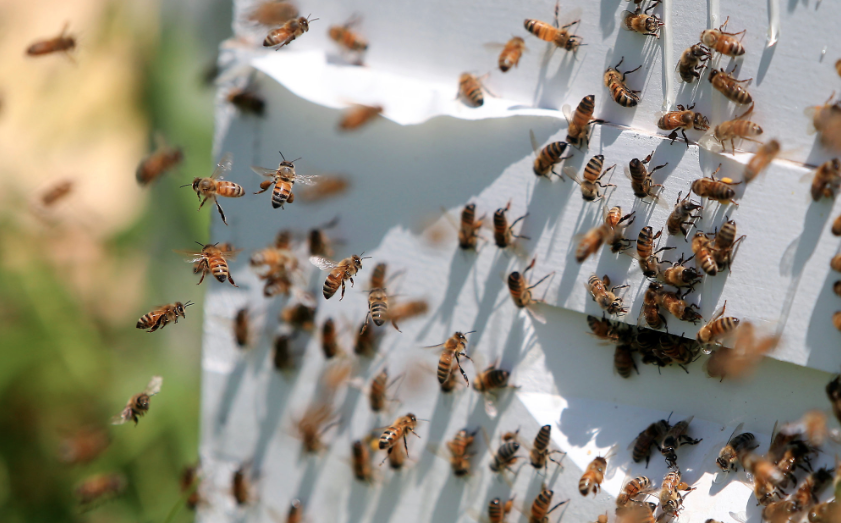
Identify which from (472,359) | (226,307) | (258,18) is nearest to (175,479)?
(226,307)

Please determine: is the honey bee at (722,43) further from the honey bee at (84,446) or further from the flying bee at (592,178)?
the honey bee at (84,446)

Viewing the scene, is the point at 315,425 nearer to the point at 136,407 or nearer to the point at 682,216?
the point at 136,407

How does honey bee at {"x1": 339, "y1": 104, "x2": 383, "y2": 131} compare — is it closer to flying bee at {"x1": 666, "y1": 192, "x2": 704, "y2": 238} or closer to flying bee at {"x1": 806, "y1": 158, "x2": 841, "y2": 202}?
→ flying bee at {"x1": 666, "y1": 192, "x2": 704, "y2": 238}

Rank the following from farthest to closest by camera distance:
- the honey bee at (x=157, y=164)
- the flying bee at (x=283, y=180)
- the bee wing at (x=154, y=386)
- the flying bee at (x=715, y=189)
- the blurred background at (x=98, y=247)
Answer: the blurred background at (x=98, y=247) → the honey bee at (x=157, y=164) → the bee wing at (x=154, y=386) → the flying bee at (x=283, y=180) → the flying bee at (x=715, y=189)

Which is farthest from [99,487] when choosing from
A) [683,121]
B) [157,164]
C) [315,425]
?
[683,121]

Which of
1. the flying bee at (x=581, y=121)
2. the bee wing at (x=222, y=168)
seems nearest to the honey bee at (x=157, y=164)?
the bee wing at (x=222, y=168)

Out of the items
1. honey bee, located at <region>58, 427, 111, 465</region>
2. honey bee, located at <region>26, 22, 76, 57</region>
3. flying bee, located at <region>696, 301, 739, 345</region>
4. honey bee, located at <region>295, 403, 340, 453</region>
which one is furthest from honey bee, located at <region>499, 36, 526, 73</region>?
honey bee, located at <region>58, 427, 111, 465</region>

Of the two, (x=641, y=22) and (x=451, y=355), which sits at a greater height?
(x=641, y=22)
